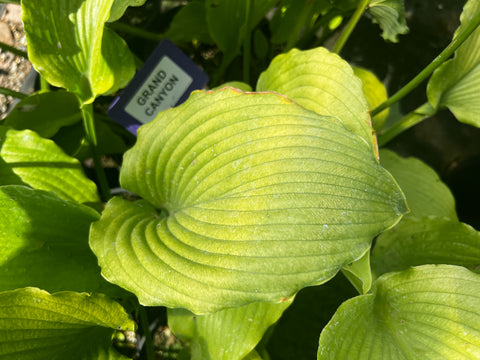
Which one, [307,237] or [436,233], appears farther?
[436,233]

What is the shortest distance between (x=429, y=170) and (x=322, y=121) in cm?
43

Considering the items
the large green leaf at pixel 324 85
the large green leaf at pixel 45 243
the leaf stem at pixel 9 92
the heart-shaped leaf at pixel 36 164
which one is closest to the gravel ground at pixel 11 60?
the leaf stem at pixel 9 92

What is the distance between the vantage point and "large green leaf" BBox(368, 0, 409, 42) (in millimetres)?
670

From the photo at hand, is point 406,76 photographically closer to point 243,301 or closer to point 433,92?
point 433,92

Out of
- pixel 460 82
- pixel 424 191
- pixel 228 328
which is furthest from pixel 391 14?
pixel 228 328

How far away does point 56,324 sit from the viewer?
0.50 m

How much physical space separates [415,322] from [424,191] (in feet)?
1.05

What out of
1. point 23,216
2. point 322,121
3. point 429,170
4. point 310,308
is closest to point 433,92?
point 429,170

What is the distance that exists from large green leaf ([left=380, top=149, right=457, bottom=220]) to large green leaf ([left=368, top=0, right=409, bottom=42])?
0.79 feet

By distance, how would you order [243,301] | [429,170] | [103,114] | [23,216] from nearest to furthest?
[243,301] < [23,216] < [429,170] < [103,114]

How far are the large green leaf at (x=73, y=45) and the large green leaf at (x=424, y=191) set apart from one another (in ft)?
1.71

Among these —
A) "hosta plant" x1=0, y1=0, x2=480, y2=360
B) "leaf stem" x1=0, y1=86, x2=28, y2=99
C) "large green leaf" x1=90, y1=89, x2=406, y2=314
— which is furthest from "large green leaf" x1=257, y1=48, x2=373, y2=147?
"leaf stem" x1=0, y1=86, x2=28, y2=99

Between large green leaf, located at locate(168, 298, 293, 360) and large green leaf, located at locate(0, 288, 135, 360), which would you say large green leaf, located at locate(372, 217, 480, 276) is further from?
large green leaf, located at locate(0, 288, 135, 360)

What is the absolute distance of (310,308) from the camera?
859 millimetres
